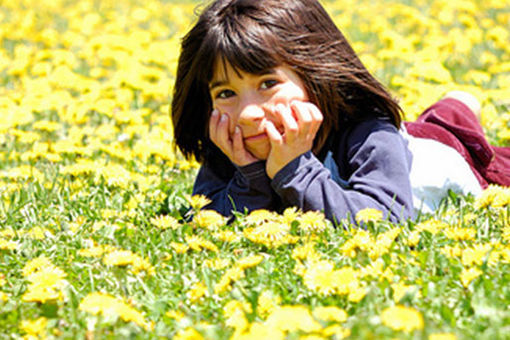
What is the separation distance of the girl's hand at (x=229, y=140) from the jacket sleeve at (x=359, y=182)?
0.18 meters

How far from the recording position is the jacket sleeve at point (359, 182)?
2475 millimetres

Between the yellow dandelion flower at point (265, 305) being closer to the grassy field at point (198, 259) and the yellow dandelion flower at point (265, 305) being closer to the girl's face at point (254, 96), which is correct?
the grassy field at point (198, 259)

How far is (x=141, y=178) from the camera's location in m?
3.21

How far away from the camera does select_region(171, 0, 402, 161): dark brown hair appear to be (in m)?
2.59

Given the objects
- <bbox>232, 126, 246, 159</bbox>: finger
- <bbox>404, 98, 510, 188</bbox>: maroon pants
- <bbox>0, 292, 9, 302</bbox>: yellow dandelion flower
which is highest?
<bbox>232, 126, 246, 159</bbox>: finger

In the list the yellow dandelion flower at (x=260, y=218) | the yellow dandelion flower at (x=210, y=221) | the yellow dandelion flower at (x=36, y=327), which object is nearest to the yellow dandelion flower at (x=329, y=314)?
the yellow dandelion flower at (x=36, y=327)

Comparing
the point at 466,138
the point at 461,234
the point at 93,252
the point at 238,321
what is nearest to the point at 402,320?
the point at 238,321

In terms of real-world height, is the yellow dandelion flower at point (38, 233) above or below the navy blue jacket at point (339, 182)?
above

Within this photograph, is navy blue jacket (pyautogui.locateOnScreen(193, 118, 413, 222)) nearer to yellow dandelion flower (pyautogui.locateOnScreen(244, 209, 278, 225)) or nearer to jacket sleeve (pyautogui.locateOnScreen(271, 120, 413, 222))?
jacket sleeve (pyautogui.locateOnScreen(271, 120, 413, 222))

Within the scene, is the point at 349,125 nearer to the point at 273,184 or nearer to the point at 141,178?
the point at 273,184

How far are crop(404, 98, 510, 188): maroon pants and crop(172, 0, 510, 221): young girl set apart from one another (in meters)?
0.46

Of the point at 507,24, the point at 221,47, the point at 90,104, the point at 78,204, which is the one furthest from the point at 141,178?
the point at 507,24

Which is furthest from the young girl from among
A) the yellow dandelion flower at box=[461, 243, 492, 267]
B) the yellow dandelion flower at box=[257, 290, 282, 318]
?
the yellow dandelion flower at box=[257, 290, 282, 318]

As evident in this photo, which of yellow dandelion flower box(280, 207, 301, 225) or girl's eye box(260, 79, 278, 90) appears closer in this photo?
yellow dandelion flower box(280, 207, 301, 225)
